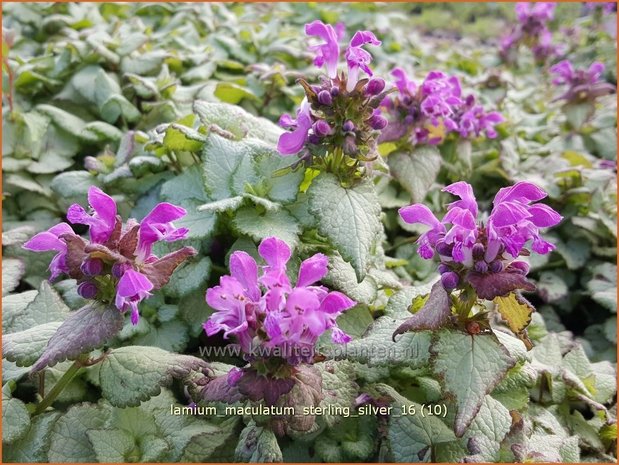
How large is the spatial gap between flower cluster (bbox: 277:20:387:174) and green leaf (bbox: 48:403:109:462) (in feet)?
2.48

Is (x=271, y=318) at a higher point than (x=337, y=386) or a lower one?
higher

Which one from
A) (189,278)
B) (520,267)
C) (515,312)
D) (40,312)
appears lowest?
(40,312)

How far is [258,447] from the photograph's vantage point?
1.19 meters

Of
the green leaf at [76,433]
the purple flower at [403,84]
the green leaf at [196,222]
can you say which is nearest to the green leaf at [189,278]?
the green leaf at [196,222]

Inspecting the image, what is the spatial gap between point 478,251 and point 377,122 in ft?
1.44

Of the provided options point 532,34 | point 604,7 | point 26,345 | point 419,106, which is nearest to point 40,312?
point 26,345

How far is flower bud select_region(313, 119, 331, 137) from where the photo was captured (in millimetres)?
1359

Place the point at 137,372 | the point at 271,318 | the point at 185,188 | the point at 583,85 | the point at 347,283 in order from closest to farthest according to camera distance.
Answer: the point at 271,318 < the point at 137,372 < the point at 347,283 < the point at 185,188 < the point at 583,85

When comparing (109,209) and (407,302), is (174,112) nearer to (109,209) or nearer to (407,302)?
(109,209)

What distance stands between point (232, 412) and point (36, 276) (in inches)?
36.1

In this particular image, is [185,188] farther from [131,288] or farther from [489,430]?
[489,430]

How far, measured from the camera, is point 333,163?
57.7 inches

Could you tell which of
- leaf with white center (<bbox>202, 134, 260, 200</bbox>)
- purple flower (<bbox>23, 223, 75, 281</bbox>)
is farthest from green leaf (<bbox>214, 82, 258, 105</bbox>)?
purple flower (<bbox>23, 223, 75, 281</bbox>)

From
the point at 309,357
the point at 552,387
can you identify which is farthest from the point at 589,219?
the point at 309,357
